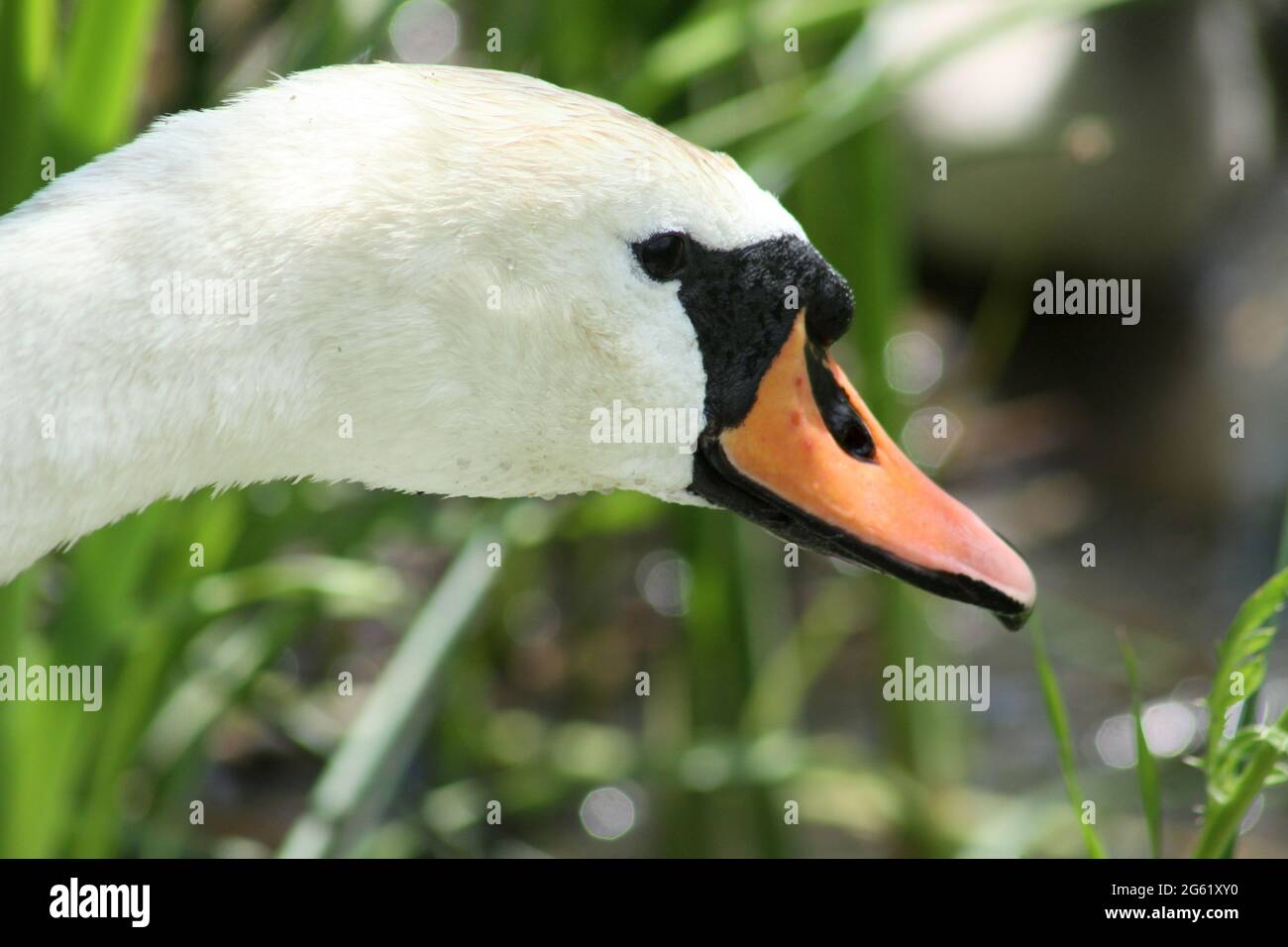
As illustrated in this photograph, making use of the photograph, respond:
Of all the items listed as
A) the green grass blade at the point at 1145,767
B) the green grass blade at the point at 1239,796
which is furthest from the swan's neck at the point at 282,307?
the green grass blade at the point at 1239,796

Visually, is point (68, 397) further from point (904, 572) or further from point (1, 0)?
point (904, 572)

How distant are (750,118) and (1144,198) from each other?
2904 mm

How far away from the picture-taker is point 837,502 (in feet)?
5.42

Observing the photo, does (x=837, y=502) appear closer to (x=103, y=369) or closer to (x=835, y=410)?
(x=835, y=410)

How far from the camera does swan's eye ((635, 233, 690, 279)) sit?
1.52 meters

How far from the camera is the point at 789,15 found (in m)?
2.38

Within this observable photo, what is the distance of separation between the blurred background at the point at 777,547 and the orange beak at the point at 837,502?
687 millimetres

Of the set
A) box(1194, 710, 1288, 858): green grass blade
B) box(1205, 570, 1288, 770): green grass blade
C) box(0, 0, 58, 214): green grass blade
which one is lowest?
box(1194, 710, 1288, 858): green grass blade

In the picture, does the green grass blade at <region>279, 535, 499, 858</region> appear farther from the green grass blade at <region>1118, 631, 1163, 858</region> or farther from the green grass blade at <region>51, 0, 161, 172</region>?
the green grass blade at <region>1118, 631, 1163, 858</region>

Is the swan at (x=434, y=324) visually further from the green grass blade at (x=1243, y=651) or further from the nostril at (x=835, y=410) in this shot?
the green grass blade at (x=1243, y=651)

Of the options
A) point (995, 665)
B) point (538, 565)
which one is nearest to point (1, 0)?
point (538, 565)

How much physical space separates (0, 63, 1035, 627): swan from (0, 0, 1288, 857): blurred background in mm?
519

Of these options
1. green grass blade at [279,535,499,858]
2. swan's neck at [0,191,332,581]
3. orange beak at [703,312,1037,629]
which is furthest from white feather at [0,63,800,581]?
green grass blade at [279,535,499,858]

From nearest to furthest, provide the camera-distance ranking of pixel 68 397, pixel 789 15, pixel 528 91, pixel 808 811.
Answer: pixel 68 397, pixel 528 91, pixel 789 15, pixel 808 811
